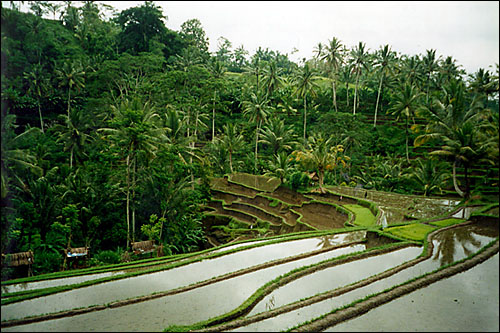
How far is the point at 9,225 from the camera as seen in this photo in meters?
9.88

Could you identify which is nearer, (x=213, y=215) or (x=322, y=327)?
(x=322, y=327)

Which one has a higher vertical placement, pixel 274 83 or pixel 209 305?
pixel 274 83

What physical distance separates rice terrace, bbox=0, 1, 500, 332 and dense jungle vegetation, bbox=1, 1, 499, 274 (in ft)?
0.42

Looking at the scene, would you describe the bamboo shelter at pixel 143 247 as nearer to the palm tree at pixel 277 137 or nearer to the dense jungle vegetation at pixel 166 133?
the dense jungle vegetation at pixel 166 133

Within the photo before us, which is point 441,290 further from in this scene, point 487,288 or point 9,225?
point 9,225

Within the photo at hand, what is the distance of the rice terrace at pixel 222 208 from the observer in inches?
269

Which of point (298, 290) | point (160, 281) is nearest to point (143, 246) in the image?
point (160, 281)

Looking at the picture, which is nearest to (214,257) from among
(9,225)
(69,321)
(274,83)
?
(69,321)

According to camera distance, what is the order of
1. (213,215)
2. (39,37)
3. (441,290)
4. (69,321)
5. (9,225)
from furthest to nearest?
(39,37)
(213,215)
(9,225)
(441,290)
(69,321)

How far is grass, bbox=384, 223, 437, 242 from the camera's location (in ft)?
35.4

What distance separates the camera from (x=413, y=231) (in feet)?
37.2

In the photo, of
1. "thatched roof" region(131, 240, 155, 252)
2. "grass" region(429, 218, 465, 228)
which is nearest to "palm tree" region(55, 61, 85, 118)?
"thatched roof" region(131, 240, 155, 252)

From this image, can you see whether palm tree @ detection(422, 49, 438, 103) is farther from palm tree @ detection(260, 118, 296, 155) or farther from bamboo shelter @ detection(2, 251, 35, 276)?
bamboo shelter @ detection(2, 251, 35, 276)

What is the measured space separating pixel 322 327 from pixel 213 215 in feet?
54.0
